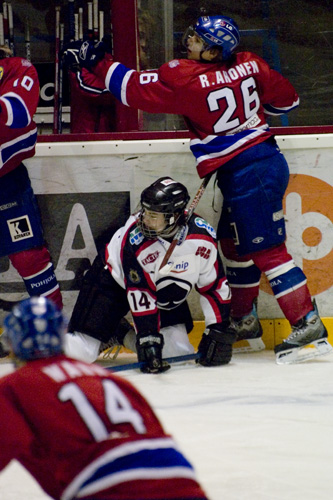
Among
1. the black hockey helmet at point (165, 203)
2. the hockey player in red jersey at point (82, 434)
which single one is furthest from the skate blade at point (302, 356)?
the hockey player in red jersey at point (82, 434)

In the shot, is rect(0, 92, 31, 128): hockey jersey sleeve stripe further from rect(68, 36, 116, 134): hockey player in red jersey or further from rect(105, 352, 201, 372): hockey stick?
rect(105, 352, 201, 372): hockey stick

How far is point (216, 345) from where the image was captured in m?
3.48

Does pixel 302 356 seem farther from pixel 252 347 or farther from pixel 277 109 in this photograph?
pixel 277 109

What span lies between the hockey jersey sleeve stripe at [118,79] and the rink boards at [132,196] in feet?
1.09

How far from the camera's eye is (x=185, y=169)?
3834mm

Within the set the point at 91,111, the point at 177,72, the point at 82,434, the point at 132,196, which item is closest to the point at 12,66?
the point at 177,72

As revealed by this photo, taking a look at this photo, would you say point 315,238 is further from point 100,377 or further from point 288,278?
point 100,377

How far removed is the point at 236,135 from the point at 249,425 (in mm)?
1377

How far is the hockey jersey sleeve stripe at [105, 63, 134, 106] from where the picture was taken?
11.5 ft

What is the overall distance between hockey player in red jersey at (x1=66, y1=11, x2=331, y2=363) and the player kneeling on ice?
204 millimetres

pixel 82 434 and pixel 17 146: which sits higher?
pixel 82 434

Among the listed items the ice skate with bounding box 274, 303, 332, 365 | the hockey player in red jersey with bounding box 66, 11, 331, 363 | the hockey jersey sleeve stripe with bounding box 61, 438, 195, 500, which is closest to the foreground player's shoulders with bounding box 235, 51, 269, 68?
the hockey player in red jersey with bounding box 66, 11, 331, 363

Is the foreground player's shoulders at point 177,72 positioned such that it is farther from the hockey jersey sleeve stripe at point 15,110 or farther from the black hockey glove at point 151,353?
the black hockey glove at point 151,353

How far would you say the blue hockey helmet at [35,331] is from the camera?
149 centimetres
